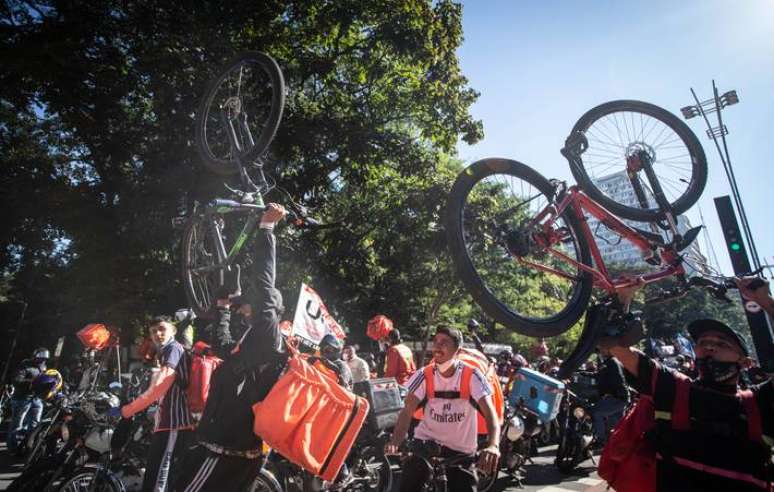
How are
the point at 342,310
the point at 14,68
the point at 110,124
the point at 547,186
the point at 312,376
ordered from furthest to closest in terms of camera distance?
the point at 342,310 → the point at 110,124 → the point at 14,68 → the point at 547,186 → the point at 312,376

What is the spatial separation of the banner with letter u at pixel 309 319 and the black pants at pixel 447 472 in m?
4.65

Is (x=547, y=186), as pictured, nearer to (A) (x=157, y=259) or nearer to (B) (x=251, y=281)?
(B) (x=251, y=281)

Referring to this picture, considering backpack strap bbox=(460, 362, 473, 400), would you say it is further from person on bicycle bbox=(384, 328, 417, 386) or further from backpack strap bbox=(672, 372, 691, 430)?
person on bicycle bbox=(384, 328, 417, 386)

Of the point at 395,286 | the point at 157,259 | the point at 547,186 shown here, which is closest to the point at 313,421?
the point at 547,186

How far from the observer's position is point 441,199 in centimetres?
1477

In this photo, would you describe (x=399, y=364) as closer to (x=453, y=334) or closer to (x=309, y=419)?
(x=453, y=334)

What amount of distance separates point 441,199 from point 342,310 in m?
7.66

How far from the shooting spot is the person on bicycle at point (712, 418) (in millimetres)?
2791

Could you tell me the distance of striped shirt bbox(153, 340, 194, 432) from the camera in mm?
4605

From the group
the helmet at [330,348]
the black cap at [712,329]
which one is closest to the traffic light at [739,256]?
the black cap at [712,329]

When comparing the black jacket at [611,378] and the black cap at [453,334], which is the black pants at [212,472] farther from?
the black jacket at [611,378]

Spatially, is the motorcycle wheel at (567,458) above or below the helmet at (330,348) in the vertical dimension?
below

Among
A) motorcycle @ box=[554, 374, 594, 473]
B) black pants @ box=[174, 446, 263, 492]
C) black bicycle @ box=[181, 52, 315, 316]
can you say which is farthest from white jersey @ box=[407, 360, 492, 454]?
motorcycle @ box=[554, 374, 594, 473]

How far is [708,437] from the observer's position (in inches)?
112
